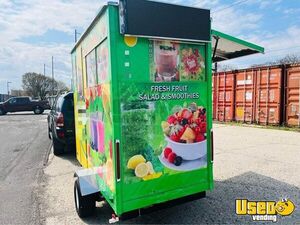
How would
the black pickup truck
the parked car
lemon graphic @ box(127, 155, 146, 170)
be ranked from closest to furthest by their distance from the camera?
1. lemon graphic @ box(127, 155, 146, 170)
2. the parked car
3. the black pickup truck

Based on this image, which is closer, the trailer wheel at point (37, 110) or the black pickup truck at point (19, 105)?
the black pickup truck at point (19, 105)

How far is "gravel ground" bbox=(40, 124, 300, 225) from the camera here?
3.80m

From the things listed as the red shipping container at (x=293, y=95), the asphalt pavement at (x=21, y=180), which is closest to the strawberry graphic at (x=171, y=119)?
the asphalt pavement at (x=21, y=180)

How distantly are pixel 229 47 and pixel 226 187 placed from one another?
2876mm

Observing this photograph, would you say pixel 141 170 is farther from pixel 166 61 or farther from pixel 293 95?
pixel 293 95

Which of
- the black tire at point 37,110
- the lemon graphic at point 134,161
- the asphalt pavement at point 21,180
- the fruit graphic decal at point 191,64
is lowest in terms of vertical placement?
the asphalt pavement at point 21,180

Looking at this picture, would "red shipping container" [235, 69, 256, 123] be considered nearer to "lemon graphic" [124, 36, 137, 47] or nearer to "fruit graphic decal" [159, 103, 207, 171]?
"fruit graphic decal" [159, 103, 207, 171]

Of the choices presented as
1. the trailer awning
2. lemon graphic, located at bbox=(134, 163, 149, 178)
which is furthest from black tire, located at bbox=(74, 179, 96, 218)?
the trailer awning

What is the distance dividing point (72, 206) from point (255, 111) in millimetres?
10989

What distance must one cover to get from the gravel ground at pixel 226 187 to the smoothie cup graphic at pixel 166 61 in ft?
6.89

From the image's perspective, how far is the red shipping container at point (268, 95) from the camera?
1168cm

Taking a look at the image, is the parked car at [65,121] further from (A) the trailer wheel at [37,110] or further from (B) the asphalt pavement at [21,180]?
(A) the trailer wheel at [37,110]

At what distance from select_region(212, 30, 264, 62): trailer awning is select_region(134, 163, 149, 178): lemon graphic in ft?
8.08

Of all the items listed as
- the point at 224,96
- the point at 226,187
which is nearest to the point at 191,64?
the point at 226,187
